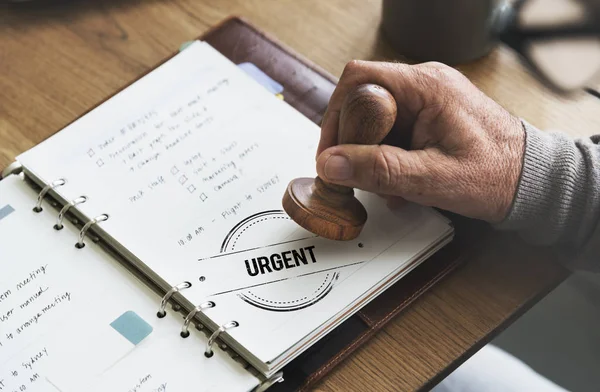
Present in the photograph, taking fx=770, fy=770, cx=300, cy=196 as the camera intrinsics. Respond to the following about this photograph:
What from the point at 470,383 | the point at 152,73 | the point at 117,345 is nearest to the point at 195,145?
the point at 152,73

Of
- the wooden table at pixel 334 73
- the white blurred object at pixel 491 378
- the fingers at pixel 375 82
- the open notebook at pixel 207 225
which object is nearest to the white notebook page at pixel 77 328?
the open notebook at pixel 207 225

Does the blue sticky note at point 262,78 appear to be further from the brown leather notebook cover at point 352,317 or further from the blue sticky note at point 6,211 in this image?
the blue sticky note at point 6,211

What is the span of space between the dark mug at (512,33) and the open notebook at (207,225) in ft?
0.57

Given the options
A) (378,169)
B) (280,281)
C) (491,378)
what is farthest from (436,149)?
(491,378)

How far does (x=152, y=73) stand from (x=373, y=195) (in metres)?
0.28

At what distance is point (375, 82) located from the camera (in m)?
0.72

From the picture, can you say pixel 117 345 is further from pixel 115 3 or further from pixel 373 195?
pixel 115 3

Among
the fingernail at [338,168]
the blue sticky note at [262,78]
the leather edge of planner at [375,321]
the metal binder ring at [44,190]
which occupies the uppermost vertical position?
the blue sticky note at [262,78]

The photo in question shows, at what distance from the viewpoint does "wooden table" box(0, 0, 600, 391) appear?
67 cm

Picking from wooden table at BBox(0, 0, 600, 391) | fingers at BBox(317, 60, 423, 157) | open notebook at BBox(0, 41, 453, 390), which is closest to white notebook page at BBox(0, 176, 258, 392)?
open notebook at BBox(0, 41, 453, 390)

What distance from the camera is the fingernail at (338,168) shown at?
2.18 feet

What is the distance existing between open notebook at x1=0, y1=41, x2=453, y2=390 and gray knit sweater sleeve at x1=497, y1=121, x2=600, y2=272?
0.26 ft

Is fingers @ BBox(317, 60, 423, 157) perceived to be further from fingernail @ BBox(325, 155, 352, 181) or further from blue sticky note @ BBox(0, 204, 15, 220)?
blue sticky note @ BBox(0, 204, 15, 220)

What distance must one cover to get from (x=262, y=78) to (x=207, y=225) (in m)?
Answer: 0.22
